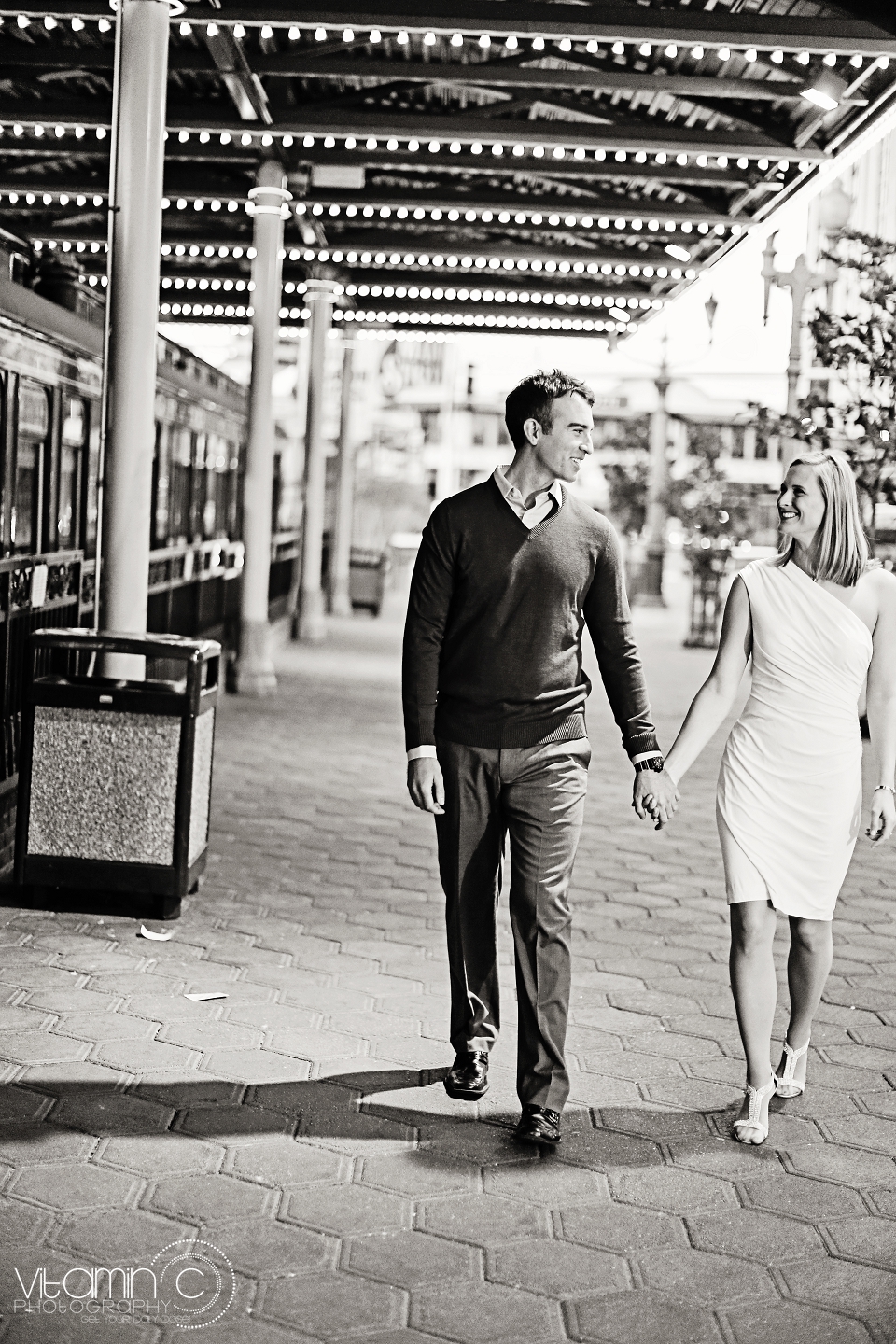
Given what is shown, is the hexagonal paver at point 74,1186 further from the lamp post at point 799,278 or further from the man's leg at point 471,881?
the lamp post at point 799,278

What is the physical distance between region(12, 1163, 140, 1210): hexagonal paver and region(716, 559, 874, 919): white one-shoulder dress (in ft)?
5.70

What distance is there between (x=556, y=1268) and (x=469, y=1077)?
1010mm

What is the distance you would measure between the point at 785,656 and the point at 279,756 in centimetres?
660

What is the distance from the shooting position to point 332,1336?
296 centimetres

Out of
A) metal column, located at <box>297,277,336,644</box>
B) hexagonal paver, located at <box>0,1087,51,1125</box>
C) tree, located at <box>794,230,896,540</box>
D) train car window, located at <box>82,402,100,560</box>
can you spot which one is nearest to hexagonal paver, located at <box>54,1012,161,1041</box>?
hexagonal paver, located at <box>0,1087,51,1125</box>

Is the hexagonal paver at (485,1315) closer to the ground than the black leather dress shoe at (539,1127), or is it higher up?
closer to the ground

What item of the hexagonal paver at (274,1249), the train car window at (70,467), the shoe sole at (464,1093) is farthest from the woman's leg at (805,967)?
the train car window at (70,467)

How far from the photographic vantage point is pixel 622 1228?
11.6 ft

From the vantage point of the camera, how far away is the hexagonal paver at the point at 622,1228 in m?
3.45

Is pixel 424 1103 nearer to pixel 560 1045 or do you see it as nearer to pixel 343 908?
pixel 560 1045

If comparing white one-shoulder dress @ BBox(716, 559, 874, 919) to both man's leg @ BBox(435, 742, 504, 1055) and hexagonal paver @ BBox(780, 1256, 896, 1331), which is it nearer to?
man's leg @ BBox(435, 742, 504, 1055)

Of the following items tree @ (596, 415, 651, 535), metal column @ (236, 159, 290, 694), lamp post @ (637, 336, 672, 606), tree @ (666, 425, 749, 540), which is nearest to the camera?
metal column @ (236, 159, 290, 694)

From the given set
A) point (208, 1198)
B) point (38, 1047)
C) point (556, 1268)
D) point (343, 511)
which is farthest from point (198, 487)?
point (556, 1268)

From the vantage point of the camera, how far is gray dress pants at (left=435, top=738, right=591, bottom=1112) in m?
4.02
